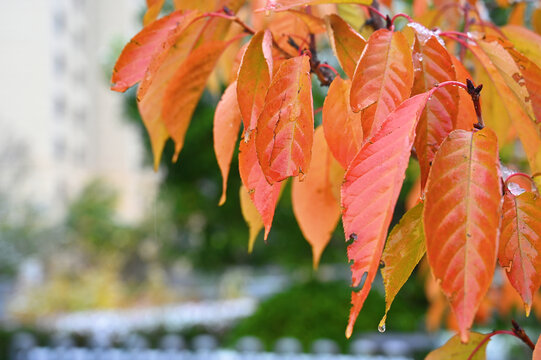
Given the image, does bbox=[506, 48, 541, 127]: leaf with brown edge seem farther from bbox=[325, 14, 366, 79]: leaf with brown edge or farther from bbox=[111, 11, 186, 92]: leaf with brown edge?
bbox=[111, 11, 186, 92]: leaf with brown edge

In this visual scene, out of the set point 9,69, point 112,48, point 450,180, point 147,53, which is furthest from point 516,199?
point 9,69

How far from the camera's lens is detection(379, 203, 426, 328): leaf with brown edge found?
30 centimetres

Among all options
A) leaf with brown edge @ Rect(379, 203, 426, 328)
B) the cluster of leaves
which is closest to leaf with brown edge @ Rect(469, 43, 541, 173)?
the cluster of leaves

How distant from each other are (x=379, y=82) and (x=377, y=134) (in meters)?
0.06

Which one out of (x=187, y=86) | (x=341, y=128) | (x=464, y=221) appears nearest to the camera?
(x=464, y=221)

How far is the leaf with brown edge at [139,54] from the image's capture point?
40 cm

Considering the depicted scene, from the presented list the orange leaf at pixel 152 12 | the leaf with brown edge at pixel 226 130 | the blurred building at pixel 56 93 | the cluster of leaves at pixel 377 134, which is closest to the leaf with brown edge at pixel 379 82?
the cluster of leaves at pixel 377 134

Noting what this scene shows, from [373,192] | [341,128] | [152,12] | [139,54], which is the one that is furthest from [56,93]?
[373,192]

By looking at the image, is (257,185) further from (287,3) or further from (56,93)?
(56,93)

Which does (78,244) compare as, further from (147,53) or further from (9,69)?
(147,53)

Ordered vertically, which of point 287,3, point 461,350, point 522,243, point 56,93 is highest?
point 287,3

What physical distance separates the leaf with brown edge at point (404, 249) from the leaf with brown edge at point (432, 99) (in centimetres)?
2

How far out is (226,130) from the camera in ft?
1.31

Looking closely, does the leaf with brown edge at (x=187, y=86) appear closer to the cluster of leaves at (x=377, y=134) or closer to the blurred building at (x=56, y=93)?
Answer: the cluster of leaves at (x=377, y=134)
